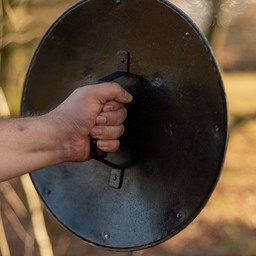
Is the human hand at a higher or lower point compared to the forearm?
higher

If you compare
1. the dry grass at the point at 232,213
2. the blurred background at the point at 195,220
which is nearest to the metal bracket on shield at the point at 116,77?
the blurred background at the point at 195,220

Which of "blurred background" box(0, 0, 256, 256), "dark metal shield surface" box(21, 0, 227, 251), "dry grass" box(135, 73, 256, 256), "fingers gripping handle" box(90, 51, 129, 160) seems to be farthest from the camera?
"dry grass" box(135, 73, 256, 256)

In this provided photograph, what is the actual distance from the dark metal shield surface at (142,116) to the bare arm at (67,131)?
81 millimetres

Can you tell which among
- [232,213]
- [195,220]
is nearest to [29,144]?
[195,220]

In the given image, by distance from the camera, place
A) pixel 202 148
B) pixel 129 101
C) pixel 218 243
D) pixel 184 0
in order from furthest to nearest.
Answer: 1. pixel 218 243
2. pixel 184 0
3. pixel 129 101
4. pixel 202 148

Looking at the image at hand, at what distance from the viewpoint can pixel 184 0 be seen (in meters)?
3.86

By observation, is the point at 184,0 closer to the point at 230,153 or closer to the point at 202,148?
the point at 202,148

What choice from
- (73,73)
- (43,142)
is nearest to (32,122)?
(43,142)

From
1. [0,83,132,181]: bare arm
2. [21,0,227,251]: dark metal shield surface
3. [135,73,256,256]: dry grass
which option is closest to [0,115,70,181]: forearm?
→ [0,83,132,181]: bare arm

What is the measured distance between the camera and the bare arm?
1.61 metres

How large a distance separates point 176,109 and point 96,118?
23cm

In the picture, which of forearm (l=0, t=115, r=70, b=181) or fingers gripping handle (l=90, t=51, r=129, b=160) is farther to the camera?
fingers gripping handle (l=90, t=51, r=129, b=160)

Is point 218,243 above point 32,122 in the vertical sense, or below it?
below

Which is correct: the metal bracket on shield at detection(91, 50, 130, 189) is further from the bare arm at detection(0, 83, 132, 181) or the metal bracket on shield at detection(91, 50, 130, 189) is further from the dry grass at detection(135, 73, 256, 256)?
the dry grass at detection(135, 73, 256, 256)
